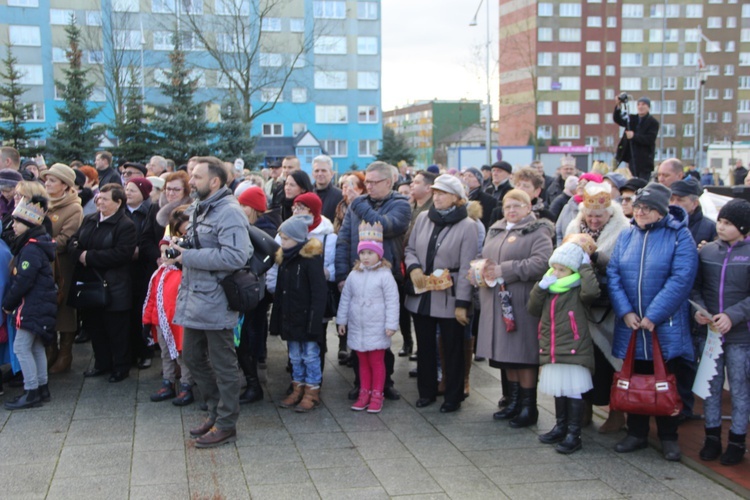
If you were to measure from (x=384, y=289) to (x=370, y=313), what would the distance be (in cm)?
26

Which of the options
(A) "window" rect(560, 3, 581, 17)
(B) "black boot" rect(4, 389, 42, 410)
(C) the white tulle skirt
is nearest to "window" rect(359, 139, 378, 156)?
(A) "window" rect(560, 3, 581, 17)

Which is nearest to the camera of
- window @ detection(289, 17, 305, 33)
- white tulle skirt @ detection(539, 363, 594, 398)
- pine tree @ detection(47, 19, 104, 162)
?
white tulle skirt @ detection(539, 363, 594, 398)

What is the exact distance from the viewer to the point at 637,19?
266 feet

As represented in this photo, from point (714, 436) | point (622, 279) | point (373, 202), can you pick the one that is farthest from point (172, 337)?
point (714, 436)

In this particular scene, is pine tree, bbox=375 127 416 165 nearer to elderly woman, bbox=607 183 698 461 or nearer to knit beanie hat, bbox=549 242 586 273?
knit beanie hat, bbox=549 242 586 273

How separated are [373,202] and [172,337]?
2.36 meters

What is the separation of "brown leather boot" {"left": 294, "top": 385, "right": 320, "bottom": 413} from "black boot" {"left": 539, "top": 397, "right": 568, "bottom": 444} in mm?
2116

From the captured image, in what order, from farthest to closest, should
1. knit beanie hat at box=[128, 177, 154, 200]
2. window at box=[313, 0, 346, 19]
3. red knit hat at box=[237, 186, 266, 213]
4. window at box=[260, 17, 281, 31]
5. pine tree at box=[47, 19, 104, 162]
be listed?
window at box=[313, 0, 346, 19] < window at box=[260, 17, 281, 31] < pine tree at box=[47, 19, 104, 162] < knit beanie hat at box=[128, 177, 154, 200] < red knit hat at box=[237, 186, 266, 213]

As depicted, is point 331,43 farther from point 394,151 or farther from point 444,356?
point 444,356

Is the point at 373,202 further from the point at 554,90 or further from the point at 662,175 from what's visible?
the point at 554,90

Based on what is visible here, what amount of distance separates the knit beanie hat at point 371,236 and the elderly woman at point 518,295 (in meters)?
1.02

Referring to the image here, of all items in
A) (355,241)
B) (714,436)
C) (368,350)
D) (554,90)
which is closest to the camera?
(714,436)

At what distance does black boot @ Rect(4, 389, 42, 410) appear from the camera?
6664 mm

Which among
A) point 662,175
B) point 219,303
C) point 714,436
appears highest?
point 662,175
